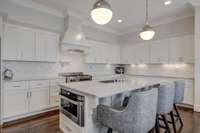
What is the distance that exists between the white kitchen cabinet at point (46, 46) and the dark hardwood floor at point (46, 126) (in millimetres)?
1639

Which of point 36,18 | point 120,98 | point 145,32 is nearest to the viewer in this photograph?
point 120,98

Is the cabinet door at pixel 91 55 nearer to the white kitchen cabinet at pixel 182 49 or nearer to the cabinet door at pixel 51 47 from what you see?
the cabinet door at pixel 51 47

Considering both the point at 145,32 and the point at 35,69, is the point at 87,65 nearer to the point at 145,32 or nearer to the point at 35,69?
the point at 35,69

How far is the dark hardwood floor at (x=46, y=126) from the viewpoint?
2674mm

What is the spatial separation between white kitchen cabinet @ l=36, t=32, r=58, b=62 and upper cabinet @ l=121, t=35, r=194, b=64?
10.9 ft

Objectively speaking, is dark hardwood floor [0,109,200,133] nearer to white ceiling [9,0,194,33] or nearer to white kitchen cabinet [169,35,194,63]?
white kitchen cabinet [169,35,194,63]

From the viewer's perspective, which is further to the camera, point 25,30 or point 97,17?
point 25,30

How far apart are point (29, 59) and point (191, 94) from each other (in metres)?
4.88

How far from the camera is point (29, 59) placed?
11.7 feet

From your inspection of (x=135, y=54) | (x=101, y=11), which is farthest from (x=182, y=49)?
(x=101, y=11)

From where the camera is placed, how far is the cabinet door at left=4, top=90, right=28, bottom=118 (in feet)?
9.75

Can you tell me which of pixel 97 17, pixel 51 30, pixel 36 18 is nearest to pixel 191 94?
pixel 97 17

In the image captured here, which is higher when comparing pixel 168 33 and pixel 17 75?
pixel 168 33

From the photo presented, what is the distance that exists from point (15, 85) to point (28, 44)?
112 centimetres
